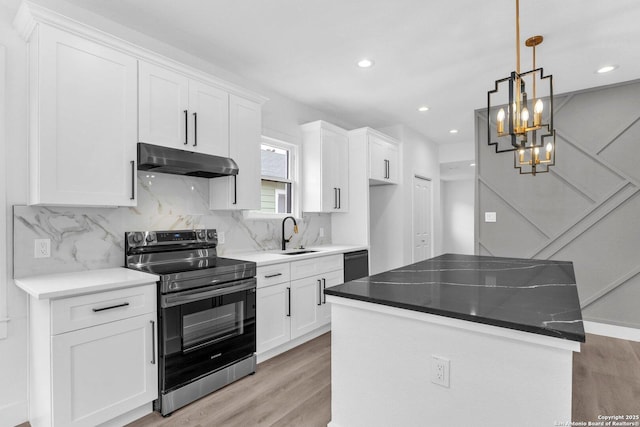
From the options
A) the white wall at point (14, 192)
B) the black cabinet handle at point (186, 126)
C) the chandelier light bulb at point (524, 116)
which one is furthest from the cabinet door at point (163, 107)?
the chandelier light bulb at point (524, 116)

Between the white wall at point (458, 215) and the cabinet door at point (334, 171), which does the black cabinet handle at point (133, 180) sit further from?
the white wall at point (458, 215)

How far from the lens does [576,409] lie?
2188mm

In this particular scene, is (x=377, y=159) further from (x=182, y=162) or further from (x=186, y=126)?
(x=182, y=162)

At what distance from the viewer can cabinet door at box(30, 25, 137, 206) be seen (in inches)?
75.6

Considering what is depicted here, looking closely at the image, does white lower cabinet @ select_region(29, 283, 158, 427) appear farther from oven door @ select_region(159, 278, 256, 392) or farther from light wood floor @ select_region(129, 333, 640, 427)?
light wood floor @ select_region(129, 333, 640, 427)

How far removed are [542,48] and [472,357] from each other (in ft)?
9.14

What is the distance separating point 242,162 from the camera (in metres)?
3.01

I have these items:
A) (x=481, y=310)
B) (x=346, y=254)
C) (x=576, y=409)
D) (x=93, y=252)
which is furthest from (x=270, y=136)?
(x=576, y=409)

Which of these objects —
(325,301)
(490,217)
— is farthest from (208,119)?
(490,217)

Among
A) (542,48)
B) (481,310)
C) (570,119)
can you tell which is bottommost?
(481,310)

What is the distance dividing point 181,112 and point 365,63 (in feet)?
5.52

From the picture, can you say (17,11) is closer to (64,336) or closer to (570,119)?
(64,336)

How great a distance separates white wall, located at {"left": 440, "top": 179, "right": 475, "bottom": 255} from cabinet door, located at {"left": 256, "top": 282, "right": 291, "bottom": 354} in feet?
26.1

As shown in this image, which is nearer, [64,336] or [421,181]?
[64,336]
